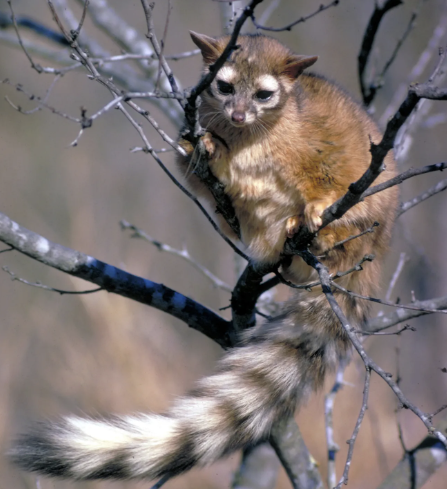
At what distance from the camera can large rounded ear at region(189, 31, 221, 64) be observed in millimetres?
2676

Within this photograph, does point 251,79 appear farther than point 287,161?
No

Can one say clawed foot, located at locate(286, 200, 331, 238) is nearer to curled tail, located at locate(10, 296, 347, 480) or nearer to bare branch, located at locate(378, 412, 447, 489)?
curled tail, located at locate(10, 296, 347, 480)

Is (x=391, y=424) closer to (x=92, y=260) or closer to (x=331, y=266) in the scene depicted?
(x=331, y=266)

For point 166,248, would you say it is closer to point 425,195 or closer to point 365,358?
point 425,195

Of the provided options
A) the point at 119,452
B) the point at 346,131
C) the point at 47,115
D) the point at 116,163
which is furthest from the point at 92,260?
the point at 47,115

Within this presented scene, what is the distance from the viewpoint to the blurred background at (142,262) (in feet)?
19.7

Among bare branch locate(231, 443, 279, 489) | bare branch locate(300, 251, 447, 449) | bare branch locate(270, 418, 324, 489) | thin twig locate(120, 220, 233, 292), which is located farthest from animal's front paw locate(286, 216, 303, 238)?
bare branch locate(231, 443, 279, 489)

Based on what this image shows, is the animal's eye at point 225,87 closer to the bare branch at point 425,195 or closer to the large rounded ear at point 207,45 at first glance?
the large rounded ear at point 207,45

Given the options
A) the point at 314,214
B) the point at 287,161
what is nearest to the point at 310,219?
the point at 314,214

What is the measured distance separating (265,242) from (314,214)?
17.5 inches

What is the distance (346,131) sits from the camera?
2.96 metres

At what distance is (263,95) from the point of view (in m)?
2.72

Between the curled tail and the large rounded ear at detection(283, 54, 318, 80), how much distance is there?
1104mm

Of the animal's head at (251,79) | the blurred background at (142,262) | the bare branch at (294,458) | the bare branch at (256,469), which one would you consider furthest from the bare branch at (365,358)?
the blurred background at (142,262)
